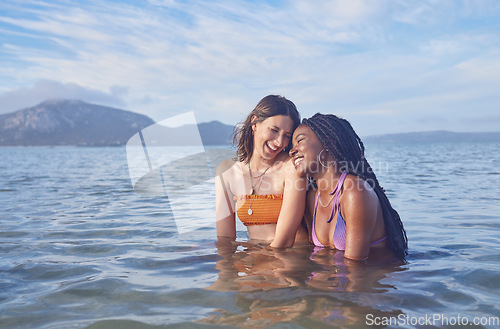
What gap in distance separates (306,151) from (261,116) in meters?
1.00

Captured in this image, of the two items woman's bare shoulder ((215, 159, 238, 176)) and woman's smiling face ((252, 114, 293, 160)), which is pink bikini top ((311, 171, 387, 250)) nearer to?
woman's smiling face ((252, 114, 293, 160))

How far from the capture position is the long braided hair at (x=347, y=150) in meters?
4.04

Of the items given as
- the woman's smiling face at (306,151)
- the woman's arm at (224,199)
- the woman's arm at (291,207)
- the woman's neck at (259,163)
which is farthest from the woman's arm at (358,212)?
the woman's arm at (224,199)

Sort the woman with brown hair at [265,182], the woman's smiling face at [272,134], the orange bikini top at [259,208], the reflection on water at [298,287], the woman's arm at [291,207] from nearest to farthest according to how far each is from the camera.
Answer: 1. the reflection on water at [298,287]
2. the woman's arm at [291,207]
3. the woman with brown hair at [265,182]
4. the woman's smiling face at [272,134]
5. the orange bikini top at [259,208]

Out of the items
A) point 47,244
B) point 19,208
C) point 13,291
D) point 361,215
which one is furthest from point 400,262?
point 19,208

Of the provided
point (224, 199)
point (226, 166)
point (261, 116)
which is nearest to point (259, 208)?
point (224, 199)

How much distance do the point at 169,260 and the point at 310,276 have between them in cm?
172

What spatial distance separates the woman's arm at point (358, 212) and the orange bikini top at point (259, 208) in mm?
1260

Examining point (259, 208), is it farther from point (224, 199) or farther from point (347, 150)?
point (347, 150)

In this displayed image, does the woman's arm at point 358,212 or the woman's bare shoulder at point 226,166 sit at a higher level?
the woman's bare shoulder at point 226,166

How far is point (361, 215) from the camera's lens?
12.4ft

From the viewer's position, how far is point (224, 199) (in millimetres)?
5566

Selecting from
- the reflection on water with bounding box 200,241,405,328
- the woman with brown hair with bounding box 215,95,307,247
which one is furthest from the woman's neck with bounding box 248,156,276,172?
the reflection on water with bounding box 200,241,405,328

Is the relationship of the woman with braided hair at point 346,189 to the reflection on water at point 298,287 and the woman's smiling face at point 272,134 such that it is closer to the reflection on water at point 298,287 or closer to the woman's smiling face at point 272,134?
the reflection on water at point 298,287
